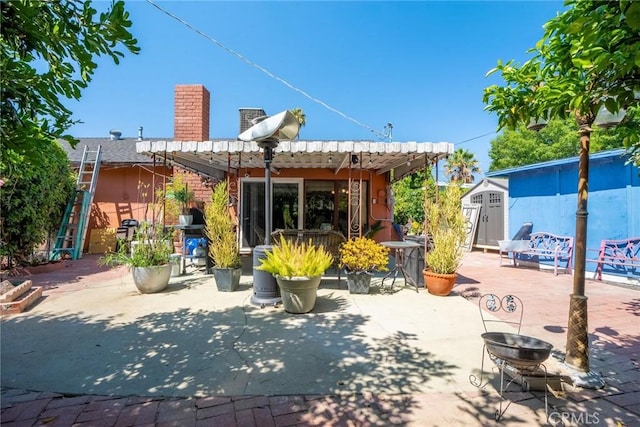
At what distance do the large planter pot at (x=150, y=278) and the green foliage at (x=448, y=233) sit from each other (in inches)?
177

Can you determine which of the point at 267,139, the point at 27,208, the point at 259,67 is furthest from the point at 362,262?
the point at 27,208

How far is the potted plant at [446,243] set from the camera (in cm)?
492

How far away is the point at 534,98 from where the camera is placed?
2.32 meters

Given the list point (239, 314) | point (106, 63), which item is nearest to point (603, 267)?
point (239, 314)

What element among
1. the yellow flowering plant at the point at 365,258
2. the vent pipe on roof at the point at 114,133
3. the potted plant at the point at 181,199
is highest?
the vent pipe on roof at the point at 114,133

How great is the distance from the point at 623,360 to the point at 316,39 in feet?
28.7

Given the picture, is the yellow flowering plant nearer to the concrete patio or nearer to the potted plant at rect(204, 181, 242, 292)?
the concrete patio

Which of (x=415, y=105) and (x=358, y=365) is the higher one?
(x=415, y=105)

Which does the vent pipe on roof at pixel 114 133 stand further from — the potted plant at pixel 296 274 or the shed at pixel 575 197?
the shed at pixel 575 197

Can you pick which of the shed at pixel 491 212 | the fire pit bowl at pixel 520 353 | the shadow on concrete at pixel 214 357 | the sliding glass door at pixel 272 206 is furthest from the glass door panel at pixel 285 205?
the shed at pixel 491 212

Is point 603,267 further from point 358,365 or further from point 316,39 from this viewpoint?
point 316,39

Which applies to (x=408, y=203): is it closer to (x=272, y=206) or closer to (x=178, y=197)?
(x=272, y=206)

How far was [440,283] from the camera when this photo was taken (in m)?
4.90

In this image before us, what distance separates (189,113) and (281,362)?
25.8ft
